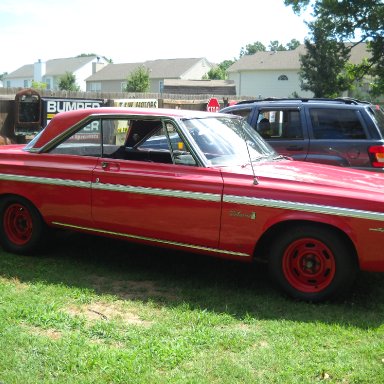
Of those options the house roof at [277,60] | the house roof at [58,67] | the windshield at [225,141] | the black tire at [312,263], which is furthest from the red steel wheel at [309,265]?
the house roof at [58,67]

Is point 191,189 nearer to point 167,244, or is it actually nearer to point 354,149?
point 167,244

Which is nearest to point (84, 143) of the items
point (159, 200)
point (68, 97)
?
point (159, 200)

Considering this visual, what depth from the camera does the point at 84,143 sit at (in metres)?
5.30

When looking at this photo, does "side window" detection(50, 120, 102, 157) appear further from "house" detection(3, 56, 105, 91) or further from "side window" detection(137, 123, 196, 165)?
"house" detection(3, 56, 105, 91)

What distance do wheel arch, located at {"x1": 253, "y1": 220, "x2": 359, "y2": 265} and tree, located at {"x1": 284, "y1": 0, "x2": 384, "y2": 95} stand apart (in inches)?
954

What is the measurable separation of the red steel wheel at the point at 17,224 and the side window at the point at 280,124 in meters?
3.75

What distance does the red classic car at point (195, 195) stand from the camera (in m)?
4.16

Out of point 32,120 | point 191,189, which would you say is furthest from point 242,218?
point 32,120

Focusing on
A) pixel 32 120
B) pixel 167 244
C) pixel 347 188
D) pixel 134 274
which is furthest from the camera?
pixel 32 120

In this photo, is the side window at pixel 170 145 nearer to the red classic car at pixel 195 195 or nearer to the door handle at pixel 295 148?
the red classic car at pixel 195 195

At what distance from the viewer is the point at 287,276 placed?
436 centimetres

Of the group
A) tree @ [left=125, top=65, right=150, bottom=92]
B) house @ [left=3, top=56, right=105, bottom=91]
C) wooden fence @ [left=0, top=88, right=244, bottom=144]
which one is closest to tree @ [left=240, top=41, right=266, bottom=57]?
house @ [left=3, top=56, right=105, bottom=91]

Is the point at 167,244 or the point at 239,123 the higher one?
the point at 239,123

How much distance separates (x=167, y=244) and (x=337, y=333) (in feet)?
5.59
